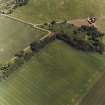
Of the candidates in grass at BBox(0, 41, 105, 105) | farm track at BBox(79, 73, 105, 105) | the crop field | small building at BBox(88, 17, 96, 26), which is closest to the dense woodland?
grass at BBox(0, 41, 105, 105)

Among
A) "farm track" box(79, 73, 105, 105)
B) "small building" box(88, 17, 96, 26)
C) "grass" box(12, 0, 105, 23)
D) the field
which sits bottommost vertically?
"farm track" box(79, 73, 105, 105)

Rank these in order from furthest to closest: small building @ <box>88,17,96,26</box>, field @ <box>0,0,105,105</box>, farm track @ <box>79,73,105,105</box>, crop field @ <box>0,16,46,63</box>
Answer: small building @ <box>88,17,96,26</box> → crop field @ <box>0,16,46,63</box> → field @ <box>0,0,105,105</box> → farm track @ <box>79,73,105,105</box>

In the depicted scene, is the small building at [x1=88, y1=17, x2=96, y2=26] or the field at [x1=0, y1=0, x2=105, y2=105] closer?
the field at [x1=0, y1=0, x2=105, y2=105]

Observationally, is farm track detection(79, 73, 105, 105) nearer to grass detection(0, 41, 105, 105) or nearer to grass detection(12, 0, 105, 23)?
grass detection(0, 41, 105, 105)

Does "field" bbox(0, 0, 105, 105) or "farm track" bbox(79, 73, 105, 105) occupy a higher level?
"field" bbox(0, 0, 105, 105)

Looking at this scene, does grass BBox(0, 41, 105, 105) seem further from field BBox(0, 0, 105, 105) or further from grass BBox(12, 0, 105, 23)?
grass BBox(12, 0, 105, 23)

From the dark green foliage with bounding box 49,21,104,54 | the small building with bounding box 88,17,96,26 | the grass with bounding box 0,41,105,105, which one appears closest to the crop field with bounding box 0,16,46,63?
the dark green foliage with bounding box 49,21,104,54

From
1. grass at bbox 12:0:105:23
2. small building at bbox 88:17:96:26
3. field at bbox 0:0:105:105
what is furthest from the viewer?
grass at bbox 12:0:105:23

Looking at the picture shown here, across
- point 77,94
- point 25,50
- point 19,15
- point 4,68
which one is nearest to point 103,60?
point 77,94

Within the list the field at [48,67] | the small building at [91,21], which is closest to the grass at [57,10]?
the field at [48,67]
